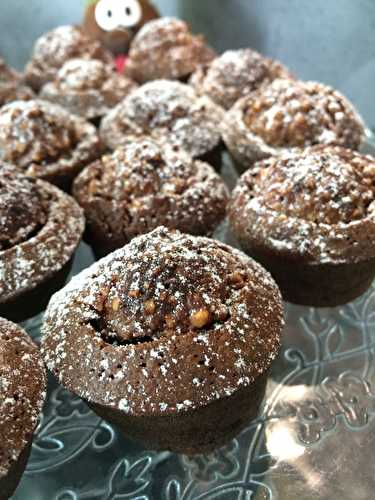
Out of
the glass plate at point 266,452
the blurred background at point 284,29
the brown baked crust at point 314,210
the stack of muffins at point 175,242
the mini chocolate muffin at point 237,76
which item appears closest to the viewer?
the stack of muffins at point 175,242

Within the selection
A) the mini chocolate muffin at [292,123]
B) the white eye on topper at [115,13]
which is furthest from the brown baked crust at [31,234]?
the white eye on topper at [115,13]

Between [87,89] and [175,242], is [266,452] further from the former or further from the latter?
[87,89]

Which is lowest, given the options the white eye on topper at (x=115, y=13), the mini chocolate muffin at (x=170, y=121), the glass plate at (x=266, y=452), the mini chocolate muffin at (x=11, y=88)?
the glass plate at (x=266, y=452)

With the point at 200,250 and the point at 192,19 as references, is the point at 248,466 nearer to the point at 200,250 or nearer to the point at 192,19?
the point at 200,250

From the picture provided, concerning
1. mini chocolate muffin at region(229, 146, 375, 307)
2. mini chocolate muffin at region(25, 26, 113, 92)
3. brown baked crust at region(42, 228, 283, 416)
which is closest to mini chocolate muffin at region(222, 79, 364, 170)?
mini chocolate muffin at region(229, 146, 375, 307)

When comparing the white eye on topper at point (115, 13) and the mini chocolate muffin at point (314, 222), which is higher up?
the white eye on topper at point (115, 13)

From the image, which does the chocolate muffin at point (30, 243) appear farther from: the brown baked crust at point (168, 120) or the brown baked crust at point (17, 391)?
the brown baked crust at point (168, 120)

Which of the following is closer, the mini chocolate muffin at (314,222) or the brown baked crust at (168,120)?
the mini chocolate muffin at (314,222)
